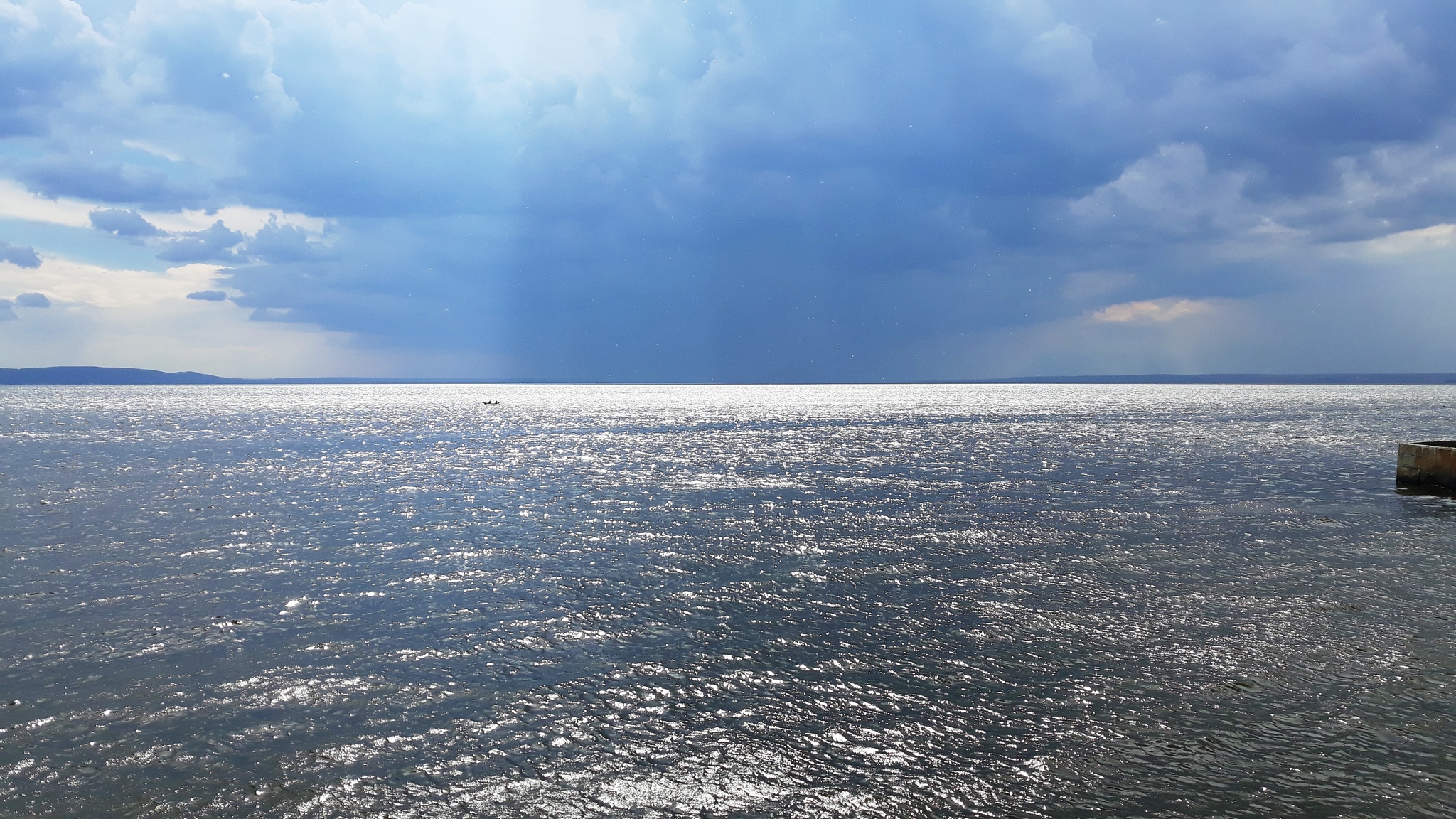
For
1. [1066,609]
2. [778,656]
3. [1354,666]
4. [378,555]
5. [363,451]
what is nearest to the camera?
[1354,666]

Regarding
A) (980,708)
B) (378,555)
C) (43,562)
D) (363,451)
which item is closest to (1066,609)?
A: (980,708)

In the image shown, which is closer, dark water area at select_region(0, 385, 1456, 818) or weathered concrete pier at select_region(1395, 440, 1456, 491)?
dark water area at select_region(0, 385, 1456, 818)

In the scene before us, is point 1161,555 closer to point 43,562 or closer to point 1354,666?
point 1354,666

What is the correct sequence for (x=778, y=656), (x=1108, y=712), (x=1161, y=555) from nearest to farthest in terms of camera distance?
(x=1108, y=712) → (x=778, y=656) → (x=1161, y=555)

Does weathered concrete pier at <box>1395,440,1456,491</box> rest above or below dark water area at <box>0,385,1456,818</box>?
above

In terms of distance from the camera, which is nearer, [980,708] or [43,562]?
[980,708]

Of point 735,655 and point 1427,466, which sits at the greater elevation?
point 1427,466
